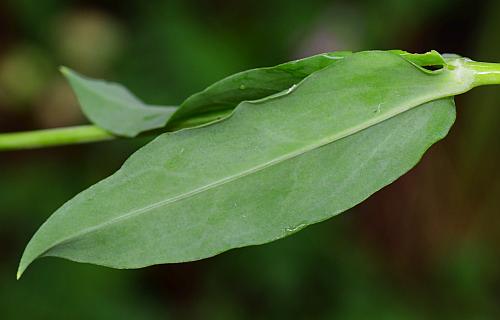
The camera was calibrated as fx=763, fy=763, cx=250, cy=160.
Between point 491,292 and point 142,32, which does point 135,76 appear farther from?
point 491,292

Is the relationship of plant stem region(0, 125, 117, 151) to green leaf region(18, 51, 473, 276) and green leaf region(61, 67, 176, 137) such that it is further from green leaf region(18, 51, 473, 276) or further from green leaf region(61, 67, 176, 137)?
green leaf region(18, 51, 473, 276)

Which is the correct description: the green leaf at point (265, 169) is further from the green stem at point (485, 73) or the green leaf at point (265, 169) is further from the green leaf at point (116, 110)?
the green leaf at point (116, 110)

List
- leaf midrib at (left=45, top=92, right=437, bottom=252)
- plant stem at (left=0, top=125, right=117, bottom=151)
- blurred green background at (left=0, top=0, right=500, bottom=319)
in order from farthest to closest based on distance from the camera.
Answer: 1. blurred green background at (left=0, top=0, right=500, bottom=319)
2. plant stem at (left=0, top=125, right=117, bottom=151)
3. leaf midrib at (left=45, top=92, right=437, bottom=252)

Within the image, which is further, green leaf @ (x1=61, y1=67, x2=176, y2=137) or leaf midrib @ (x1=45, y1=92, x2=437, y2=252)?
green leaf @ (x1=61, y1=67, x2=176, y2=137)

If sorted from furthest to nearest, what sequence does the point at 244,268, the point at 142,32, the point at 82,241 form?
the point at 142,32, the point at 244,268, the point at 82,241

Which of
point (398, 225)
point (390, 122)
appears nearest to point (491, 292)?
point (398, 225)

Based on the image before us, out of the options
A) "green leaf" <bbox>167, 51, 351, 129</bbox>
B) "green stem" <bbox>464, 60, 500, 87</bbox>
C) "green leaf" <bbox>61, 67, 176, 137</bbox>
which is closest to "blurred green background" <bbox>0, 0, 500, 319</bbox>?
"green leaf" <bbox>61, 67, 176, 137</bbox>

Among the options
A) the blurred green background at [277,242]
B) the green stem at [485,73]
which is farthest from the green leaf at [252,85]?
the blurred green background at [277,242]
